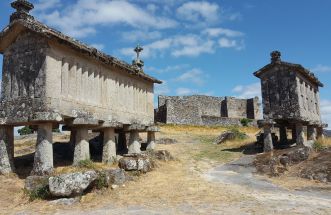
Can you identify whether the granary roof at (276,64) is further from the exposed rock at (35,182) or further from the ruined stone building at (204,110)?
the ruined stone building at (204,110)

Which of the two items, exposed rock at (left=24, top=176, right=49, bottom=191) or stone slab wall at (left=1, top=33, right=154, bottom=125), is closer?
exposed rock at (left=24, top=176, right=49, bottom=191)

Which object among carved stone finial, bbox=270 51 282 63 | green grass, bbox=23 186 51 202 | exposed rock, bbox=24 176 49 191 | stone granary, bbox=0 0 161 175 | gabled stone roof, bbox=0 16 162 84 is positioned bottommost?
green grass, bbox=23 186 51 202

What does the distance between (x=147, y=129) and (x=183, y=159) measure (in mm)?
Result: 2723

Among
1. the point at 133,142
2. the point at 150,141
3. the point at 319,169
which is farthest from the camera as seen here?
the point at 150,141

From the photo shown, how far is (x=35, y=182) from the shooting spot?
11.6 metres

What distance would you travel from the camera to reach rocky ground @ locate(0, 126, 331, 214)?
9.59 meters

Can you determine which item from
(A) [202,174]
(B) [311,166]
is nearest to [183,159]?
(A) [202,174]

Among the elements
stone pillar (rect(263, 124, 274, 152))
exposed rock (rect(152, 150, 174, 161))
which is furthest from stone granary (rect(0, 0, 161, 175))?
stone pillar (rect(263, 124, 274, 152))

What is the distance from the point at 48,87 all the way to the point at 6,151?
11.3ft

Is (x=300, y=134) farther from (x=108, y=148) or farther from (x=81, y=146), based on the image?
(x=81, y=146)

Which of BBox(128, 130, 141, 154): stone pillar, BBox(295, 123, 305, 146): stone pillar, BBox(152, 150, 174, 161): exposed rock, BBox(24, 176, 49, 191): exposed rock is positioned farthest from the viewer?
BBox(295, 123, 305, 146): stone pillar

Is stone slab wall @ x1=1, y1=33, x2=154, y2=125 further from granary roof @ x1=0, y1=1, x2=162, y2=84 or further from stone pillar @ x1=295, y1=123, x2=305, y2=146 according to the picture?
stone pillar @ x1=295, y1=123, x2=305, y2=146

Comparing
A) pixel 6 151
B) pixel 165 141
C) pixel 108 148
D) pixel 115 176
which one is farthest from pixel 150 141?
pixel 6 151

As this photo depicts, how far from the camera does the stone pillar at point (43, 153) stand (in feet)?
40.0
